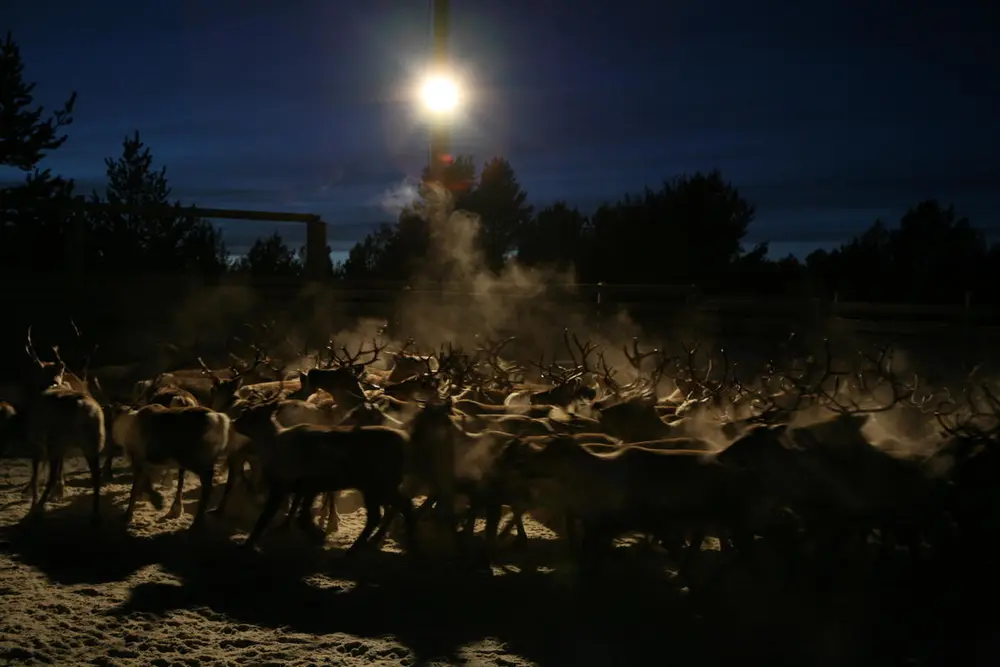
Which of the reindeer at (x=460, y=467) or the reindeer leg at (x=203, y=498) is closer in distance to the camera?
the reindeer at (x=460, y=467)

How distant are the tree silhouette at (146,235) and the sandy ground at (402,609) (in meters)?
16.2

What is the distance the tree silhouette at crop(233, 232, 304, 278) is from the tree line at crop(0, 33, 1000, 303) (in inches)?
2.7

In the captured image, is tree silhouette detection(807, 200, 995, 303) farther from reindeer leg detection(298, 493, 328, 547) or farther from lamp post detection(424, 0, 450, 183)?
reindeer leg detection(298, 493, 328, 547)

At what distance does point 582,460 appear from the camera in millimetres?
6438

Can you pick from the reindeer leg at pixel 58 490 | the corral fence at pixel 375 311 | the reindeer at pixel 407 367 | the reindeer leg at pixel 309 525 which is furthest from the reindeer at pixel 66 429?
the corral fence at pixel 375 311

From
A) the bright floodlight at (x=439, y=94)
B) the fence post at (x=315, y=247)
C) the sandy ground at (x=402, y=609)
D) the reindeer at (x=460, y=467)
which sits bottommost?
the sandy ground at (x=402, y=609)

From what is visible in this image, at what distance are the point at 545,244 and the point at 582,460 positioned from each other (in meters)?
29.5

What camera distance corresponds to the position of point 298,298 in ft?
60.6

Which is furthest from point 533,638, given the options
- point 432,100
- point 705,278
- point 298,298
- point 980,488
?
point 705,278

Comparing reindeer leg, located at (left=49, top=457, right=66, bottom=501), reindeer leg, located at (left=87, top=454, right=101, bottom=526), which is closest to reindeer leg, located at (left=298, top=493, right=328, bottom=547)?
reindeer leg, located at (left=87, top=454, right=101, bottom=526)

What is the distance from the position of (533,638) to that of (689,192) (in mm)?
27351

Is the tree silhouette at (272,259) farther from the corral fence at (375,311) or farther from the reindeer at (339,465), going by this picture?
the reindeer at (339,465)

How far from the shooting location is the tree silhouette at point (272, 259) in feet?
99.3

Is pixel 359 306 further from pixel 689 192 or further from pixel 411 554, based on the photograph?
pixel 689 192
